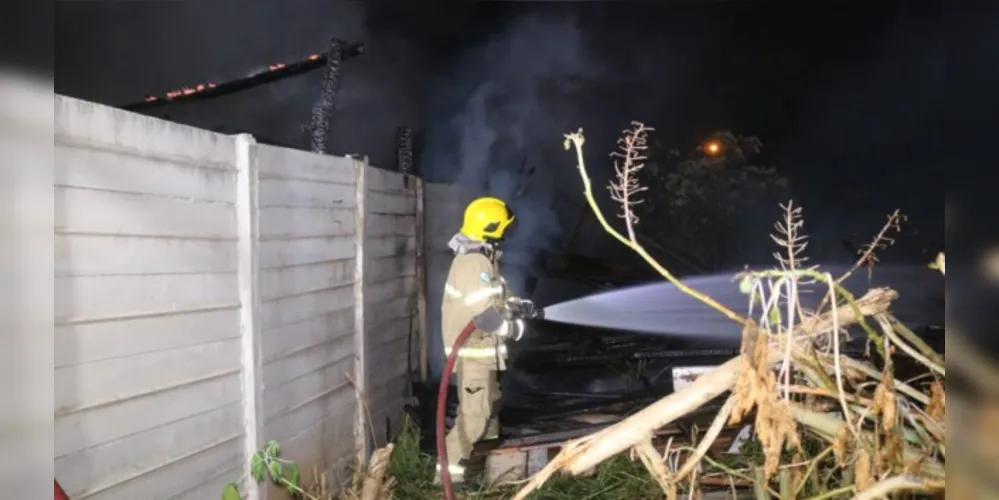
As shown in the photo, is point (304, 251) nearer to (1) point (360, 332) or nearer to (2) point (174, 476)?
(1) point (360, 332)

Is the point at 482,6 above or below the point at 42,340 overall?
above

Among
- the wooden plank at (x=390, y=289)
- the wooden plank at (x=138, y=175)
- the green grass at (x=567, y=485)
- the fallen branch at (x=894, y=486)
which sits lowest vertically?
the green grass at (x=567, y=485)

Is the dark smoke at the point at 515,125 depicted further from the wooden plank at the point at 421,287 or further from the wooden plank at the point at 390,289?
the wooden plank at the point at 390,289

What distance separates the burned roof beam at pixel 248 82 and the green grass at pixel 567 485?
247cm

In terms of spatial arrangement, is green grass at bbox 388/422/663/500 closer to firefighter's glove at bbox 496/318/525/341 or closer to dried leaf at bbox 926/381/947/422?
firefighter's glove at bbox 496/318/525/341

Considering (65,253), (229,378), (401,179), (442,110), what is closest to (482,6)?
(442,110)

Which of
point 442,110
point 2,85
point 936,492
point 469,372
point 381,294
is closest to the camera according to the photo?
point 2,85

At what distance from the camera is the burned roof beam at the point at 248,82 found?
4199 millimetres

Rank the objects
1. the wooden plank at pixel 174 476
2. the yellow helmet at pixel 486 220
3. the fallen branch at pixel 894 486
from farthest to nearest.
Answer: the yellow helmet at pixel 486 220, the wooden plank at pixel 174 476, the fallen branch at pixel 894 486

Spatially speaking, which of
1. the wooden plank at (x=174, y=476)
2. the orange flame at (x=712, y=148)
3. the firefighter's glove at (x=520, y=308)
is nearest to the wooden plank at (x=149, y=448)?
the wooden plank at (x=174, y=476)

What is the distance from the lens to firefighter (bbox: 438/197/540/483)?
12.9 ft

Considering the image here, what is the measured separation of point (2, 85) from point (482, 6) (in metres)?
5.10

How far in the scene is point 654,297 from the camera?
638 cm

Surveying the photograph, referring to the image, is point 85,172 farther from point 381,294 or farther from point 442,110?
→ point 442,110
